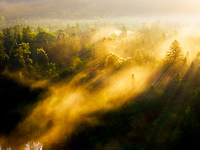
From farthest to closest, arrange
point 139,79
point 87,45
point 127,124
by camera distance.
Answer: point 87,45 < point 139,79 < point 127,124

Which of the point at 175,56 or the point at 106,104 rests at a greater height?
the point at 175,56

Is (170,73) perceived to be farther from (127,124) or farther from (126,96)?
(127,124)

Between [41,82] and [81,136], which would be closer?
[81,136]

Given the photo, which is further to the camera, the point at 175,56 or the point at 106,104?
the point at 175,56

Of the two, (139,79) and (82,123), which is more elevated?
(139,79)

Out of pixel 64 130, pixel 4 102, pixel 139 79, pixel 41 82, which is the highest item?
pixel 139 79

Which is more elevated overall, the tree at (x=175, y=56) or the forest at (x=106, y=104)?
the tree at (x=175, y=56)

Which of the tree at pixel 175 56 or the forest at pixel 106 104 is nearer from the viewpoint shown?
the forest at pixel 106 104

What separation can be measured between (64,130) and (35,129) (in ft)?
34.6

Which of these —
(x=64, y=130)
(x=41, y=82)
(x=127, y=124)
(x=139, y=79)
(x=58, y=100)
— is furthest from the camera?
(x=41, y=82)

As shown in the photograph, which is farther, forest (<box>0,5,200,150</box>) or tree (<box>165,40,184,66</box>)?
tree (<box>165,40,184,66</box>)

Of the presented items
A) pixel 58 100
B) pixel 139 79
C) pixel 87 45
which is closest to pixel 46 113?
pixel 58 100

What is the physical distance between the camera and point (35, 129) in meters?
58.6

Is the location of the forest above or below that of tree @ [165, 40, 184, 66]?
below
